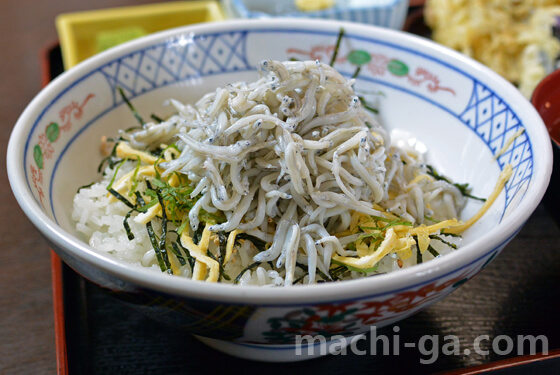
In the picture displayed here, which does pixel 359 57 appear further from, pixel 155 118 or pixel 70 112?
pixel 70 112

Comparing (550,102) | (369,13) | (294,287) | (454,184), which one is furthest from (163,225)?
(369,13)

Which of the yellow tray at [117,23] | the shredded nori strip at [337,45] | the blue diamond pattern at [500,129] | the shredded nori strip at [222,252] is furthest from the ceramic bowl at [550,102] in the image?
the yellow tray at [117,23]

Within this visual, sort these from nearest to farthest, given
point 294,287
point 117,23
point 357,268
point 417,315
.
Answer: point 294,287 → point 357,268 → point 417,315 → point 117,23

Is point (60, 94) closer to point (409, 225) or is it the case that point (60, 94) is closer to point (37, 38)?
point (409, 225)

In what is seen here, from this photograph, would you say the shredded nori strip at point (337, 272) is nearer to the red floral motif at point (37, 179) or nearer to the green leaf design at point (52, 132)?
the red floral motif at point (37, 179)

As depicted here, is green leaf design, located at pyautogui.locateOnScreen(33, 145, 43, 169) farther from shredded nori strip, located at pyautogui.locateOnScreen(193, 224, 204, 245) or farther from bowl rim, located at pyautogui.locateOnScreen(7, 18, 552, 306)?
shredded nori strip, located at pyautogui.locateOnScreen(193, 224, 204, 245)

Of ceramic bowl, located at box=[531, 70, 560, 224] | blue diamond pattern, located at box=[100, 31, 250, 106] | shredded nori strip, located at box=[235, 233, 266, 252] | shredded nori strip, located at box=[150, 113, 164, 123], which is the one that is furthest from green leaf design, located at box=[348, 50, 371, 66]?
shredded nori strip, located at box=[235, 233, 266, 252]
